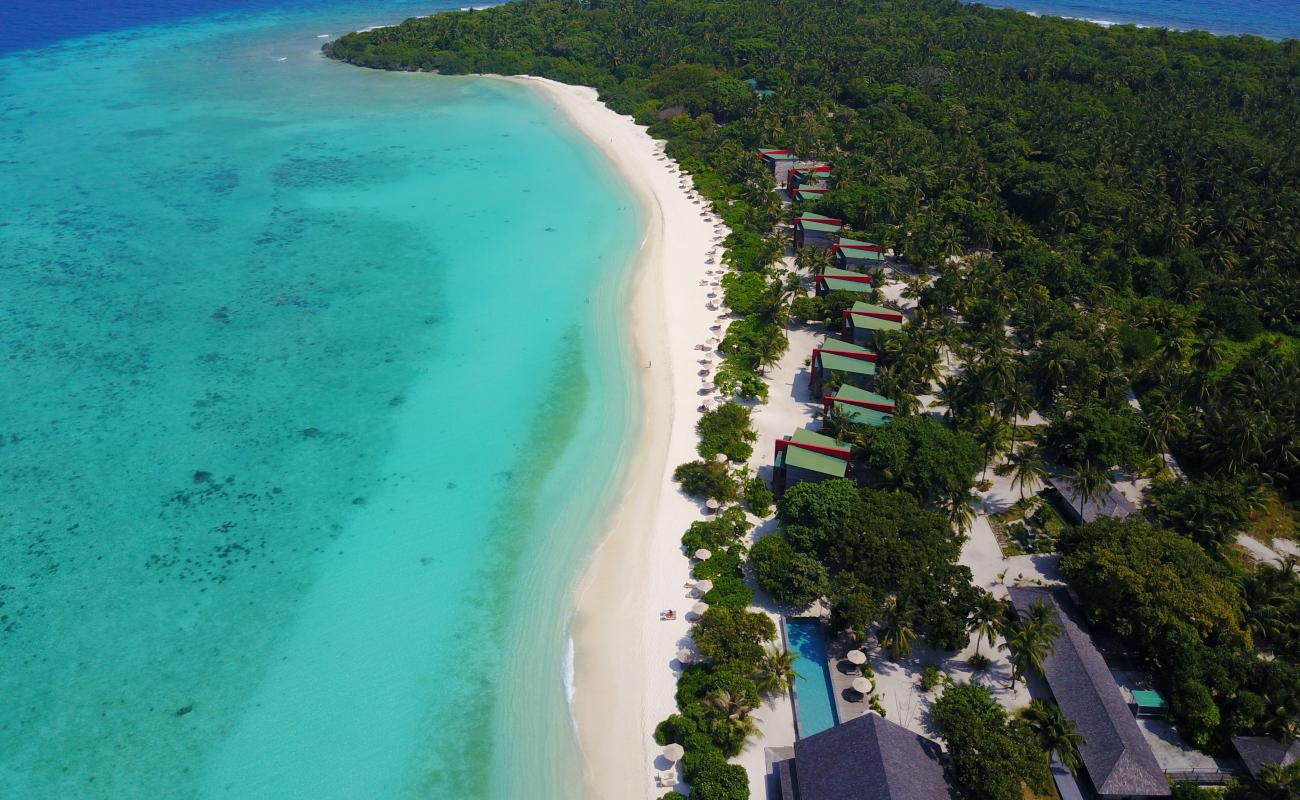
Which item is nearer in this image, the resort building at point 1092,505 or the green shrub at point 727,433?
the resort building at point 1092,505

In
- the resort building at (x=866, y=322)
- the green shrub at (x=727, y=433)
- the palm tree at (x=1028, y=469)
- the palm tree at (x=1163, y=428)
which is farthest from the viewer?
the resort building at (x=866, y=322)

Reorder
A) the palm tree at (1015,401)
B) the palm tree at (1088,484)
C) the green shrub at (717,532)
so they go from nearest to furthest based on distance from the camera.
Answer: the palm tree at (1088,484) → the green shrub at (717,532) → the palm tree at (1015,401)

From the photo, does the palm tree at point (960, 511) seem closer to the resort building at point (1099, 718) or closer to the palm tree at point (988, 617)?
the resort building at point (1099, 718)

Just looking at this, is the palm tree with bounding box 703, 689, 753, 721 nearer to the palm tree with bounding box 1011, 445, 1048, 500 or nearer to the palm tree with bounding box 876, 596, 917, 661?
the palm tree with bounding box 876, 596, 917, 661

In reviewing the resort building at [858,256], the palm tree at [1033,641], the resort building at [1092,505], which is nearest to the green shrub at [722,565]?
the palm tree at [1033,641]

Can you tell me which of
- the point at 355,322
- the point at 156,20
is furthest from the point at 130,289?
the point at 156,20

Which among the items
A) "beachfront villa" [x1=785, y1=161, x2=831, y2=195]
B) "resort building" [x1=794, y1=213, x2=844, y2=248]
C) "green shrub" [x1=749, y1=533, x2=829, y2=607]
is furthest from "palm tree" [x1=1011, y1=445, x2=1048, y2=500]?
"beachfront villa" [x1=785, y1=161, x2=831, y2=195]
